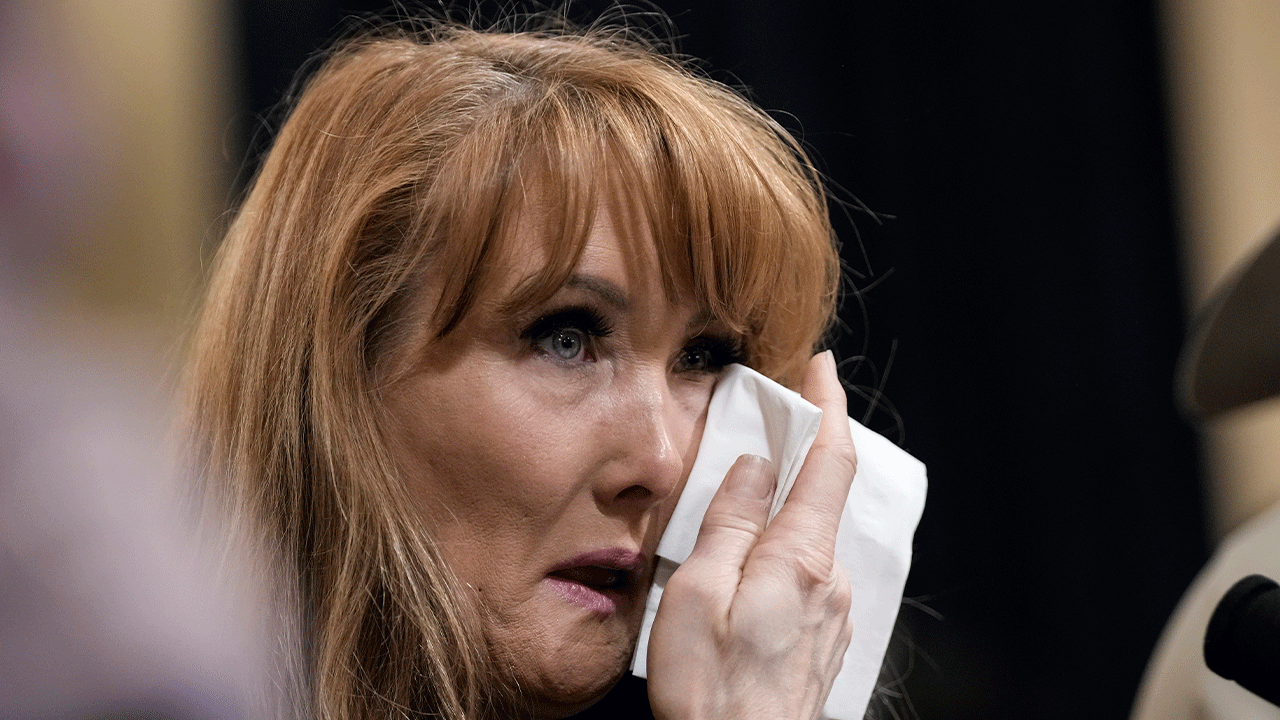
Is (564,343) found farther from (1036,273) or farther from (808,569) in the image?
(1036,273)

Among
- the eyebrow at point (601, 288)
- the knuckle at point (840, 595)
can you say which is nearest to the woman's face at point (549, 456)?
the eyebrow at point (601, 288)

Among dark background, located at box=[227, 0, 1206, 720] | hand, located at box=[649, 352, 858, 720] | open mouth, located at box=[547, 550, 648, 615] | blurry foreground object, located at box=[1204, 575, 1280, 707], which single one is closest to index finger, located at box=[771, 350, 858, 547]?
hand, located at box=[649, 352, 858, 720]

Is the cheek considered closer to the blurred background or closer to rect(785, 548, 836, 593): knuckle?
rect(785, 548, 836, 593): knuckle

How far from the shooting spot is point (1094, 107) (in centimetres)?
158

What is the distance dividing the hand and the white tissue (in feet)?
0.06

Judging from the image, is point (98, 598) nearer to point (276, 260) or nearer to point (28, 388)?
point (28, 388)

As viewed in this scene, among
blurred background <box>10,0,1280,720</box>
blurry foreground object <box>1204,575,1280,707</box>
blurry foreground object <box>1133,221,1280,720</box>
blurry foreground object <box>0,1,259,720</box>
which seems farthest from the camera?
blurred background <box>10,0,1280,720</box>

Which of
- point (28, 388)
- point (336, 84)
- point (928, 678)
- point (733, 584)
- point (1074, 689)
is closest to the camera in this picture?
point (28, 388)

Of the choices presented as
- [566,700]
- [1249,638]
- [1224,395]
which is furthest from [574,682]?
[1224,395]

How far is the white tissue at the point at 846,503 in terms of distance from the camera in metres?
0.73

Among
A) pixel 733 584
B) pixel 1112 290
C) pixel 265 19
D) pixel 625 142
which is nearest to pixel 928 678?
pixel 1112 290

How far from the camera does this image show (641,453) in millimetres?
705

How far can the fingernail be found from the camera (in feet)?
2.40

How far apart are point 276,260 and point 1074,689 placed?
1.31 metres
